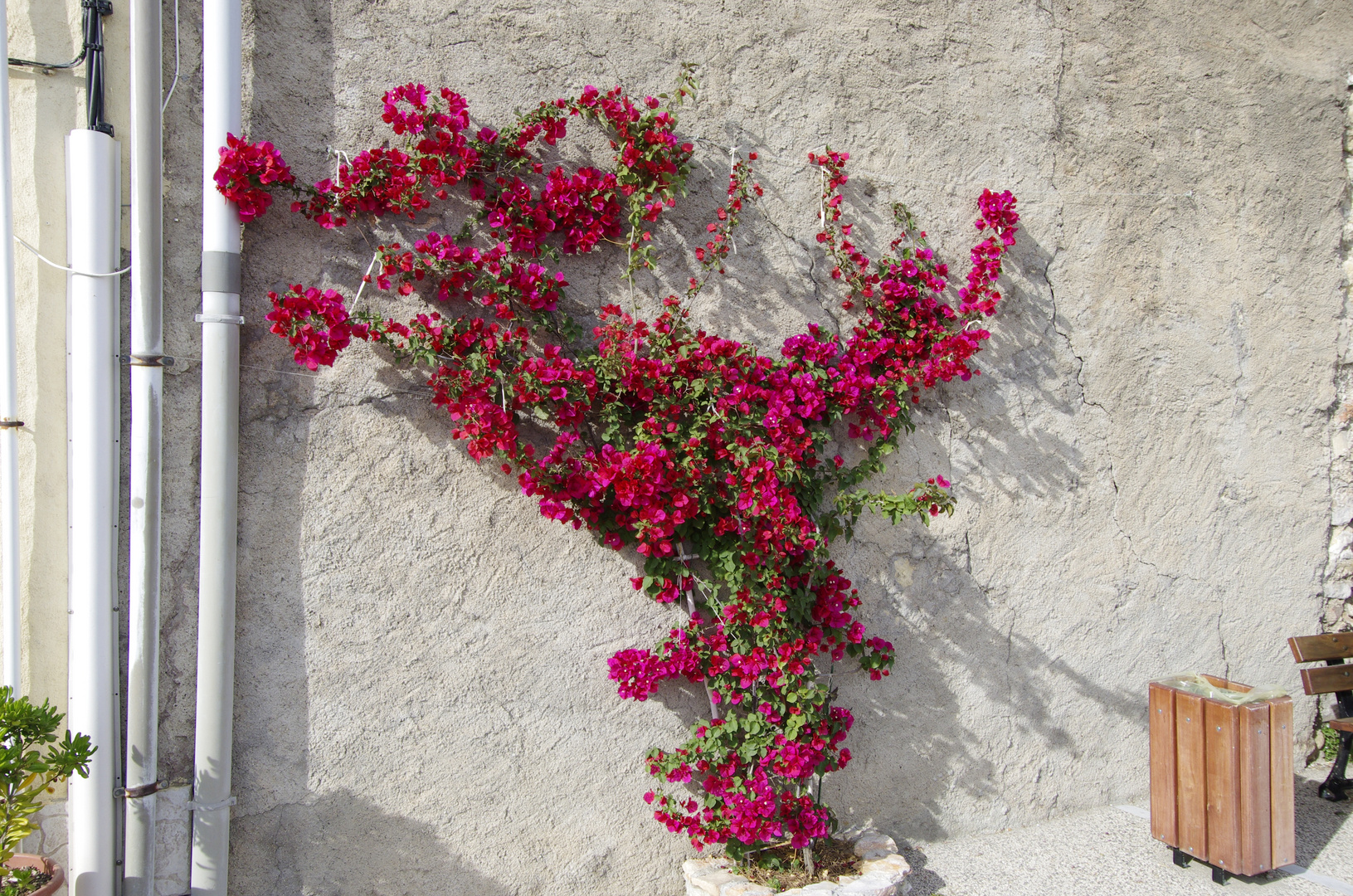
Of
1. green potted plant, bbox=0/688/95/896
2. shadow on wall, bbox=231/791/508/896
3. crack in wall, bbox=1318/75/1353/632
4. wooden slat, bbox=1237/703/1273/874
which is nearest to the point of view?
green potted plant, bbox=0/688/95/896

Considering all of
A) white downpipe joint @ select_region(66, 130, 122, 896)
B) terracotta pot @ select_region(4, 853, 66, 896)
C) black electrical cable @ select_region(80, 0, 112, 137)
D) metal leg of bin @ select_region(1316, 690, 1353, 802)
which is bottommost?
metal leg of bin @ select_region(1316, 690, 1353, 802)

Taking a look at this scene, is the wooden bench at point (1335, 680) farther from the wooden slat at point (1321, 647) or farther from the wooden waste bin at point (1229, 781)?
the wooden waste bin at point (1229, 781)

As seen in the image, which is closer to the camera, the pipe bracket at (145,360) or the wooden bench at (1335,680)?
the pipe bracket at (145,360)

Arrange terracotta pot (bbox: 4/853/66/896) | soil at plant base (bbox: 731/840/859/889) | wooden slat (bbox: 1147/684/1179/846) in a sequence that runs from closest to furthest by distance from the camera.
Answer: terracotta pot (bbox: 4/853/66/896) < soil at plant base (bbox: 731/840/859/889) < wooden slat (bbox: 1147/684/1179/846)

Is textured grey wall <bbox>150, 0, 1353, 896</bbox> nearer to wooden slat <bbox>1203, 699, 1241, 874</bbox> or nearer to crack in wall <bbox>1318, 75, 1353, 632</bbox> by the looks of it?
crack in wall <bbox>1318, 75, 1353, 632</bbox>

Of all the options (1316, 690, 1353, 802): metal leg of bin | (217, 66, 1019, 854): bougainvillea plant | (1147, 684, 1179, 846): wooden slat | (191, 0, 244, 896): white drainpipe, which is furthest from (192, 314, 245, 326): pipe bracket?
(1316, 690, 1353, 802): metal leg of bin

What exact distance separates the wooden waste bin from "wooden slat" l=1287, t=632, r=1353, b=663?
74 centimetres

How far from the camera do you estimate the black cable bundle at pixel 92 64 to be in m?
2.08

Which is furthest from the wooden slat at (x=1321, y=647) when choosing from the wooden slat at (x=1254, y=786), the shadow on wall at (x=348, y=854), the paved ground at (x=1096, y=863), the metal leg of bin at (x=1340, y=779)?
the shadow on wall at (x=348, y=854)

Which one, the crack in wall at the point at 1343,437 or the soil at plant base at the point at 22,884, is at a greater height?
the crack in wall at the point at 1343,437

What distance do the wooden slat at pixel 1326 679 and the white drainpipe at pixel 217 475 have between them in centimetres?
378

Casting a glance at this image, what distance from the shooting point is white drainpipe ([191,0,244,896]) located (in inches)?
83.2

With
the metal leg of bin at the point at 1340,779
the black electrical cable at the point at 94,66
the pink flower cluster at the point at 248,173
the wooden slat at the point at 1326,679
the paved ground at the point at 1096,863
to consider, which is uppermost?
the black electrical cable at the point at 94,66

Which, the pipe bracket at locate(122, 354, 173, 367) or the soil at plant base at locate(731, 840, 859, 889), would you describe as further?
the soil at plant base at locate(731, 840, 859, 889)
